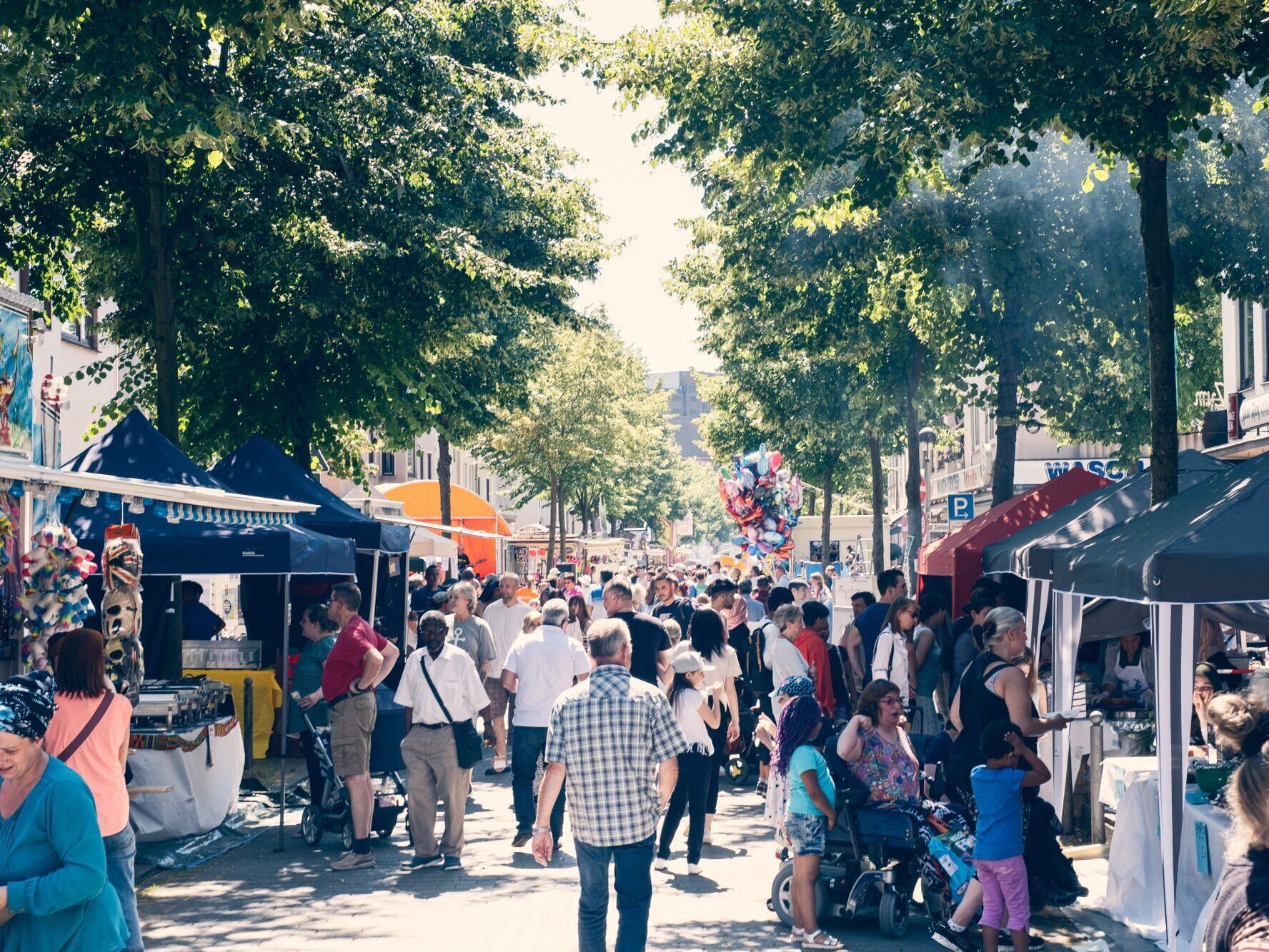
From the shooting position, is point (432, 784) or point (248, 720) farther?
point (248, 720)

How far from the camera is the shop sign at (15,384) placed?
37.9 feet

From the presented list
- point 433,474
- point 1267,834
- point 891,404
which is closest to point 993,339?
point 891,404

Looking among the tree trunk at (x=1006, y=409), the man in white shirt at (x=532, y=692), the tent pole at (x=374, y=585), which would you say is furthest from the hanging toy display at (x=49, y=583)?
the tree trunk at (x=1006, y=409)

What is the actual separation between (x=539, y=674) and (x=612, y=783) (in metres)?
4.48

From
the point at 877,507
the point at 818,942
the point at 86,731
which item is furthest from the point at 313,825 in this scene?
the point at 877,507

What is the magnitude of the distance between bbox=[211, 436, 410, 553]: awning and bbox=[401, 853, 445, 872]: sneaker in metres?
5.73

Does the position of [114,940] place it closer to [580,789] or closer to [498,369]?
[580,789]

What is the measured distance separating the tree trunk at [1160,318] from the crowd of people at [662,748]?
71.0 inches

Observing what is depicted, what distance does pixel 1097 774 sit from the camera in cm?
1066

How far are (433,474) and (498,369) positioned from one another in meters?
38.4

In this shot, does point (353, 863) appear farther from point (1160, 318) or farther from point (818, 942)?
point (1160, 318)

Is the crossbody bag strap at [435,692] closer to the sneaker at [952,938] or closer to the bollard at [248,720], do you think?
the sneaker at [952,938]

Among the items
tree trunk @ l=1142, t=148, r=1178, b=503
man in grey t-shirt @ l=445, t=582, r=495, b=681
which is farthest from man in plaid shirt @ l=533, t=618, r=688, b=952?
man in grey t-shirt @ l=445, t=582, r=495, b=681

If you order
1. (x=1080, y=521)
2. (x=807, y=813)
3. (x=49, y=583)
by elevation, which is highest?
(x=1080, y=521)
